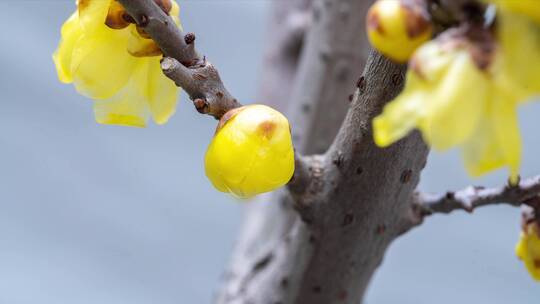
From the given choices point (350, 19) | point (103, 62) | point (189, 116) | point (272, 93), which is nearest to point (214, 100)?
point (103, 62)

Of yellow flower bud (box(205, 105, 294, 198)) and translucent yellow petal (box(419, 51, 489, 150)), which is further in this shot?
yellow flower bud (box(205, 105, 294, 198))

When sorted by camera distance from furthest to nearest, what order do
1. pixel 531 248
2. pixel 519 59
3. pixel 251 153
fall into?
pixel 531 248, pixel 251 153, pixel 519 59

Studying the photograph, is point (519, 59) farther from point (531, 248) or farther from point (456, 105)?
point (531, 248)

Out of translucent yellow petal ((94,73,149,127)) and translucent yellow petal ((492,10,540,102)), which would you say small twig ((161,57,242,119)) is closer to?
translucent yellow petal ((94,73,149,127))

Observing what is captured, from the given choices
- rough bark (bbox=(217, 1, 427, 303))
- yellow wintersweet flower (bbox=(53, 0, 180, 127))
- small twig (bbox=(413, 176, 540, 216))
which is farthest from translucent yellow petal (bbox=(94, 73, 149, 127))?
small twig (bbox=(413, 176, 540, 216))

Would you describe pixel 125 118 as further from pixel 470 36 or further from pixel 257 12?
pixel 257 12

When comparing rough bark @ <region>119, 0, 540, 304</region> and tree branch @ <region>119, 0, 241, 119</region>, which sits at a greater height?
rough bark @ <region>119, 0, 540, 304</region>

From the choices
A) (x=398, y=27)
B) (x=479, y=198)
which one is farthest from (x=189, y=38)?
(x=479, y=198)
